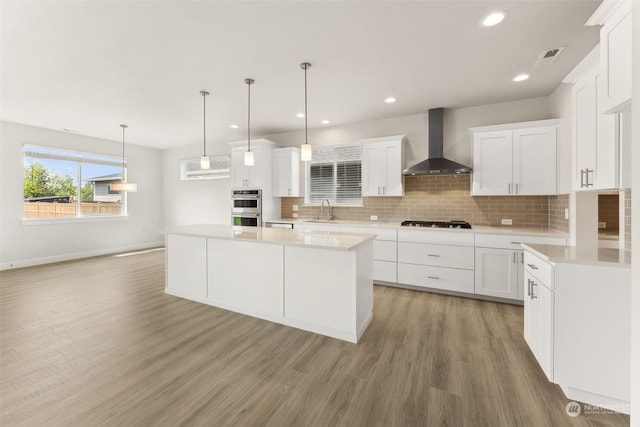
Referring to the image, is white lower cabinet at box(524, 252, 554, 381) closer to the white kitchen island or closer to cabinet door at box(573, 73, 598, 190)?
cabinet door at box(573, 73, 598, 190)

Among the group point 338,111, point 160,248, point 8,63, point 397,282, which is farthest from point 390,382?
point 160,248

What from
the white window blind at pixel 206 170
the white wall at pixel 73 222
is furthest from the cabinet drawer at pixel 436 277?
the white window blind at pixel 206 170

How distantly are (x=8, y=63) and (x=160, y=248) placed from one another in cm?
531

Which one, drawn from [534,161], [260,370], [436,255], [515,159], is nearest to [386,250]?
[436,255]

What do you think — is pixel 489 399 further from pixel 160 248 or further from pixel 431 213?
pixel 160 248

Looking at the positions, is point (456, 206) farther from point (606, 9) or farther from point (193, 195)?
point (193, 195)

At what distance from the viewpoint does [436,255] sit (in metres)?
3.70

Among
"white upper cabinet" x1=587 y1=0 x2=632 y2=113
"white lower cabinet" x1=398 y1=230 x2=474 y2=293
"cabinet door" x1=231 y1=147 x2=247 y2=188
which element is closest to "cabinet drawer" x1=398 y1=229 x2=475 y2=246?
"white lower cabinet" x1=398 y1=230 x2=474 y2=293

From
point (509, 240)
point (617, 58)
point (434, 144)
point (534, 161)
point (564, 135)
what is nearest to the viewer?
point (617, 58)

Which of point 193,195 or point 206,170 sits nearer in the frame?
point 206,170

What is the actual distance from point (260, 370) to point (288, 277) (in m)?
0.90

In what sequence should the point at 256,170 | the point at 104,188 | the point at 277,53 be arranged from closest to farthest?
the point at 277,53 → the point at 256,170 → the point at 104,188

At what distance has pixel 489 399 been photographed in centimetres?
173

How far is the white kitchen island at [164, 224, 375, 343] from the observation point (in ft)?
8.10
